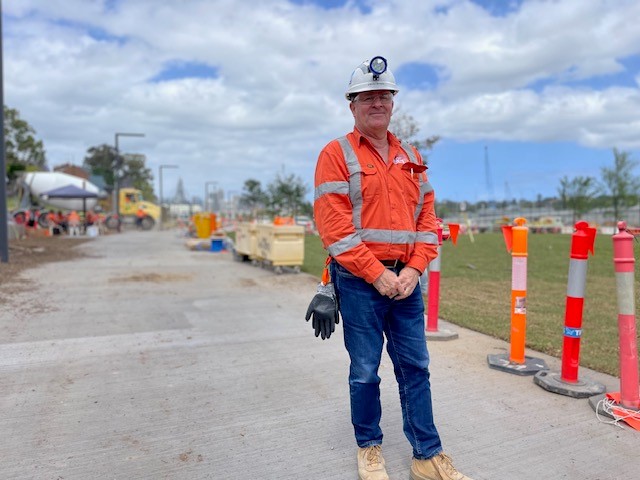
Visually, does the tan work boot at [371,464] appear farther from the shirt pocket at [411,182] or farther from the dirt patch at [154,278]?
the dirt patch at [154,278]

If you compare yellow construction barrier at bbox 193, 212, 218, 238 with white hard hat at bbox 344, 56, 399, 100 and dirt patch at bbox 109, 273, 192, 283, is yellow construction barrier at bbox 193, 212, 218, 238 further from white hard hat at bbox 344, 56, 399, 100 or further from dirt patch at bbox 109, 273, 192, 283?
white hard hat at bbox 344, 56, 399, 100

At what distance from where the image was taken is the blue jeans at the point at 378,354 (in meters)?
2.64

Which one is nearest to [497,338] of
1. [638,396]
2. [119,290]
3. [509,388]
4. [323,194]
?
Answer: [509,388]

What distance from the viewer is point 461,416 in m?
3.53

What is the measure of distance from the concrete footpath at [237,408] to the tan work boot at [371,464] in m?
0.10

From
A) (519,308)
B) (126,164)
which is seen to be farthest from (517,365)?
(126,164)

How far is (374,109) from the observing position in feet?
8.82

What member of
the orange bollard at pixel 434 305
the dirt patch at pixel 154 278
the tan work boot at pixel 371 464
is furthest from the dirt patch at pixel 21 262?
the tan work boot at pixel 371 464

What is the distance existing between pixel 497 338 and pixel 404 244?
3538 mm

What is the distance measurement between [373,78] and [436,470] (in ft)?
6.81

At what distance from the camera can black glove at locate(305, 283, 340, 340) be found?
8.71ft

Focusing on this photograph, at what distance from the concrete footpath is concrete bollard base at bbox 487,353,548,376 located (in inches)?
3.8

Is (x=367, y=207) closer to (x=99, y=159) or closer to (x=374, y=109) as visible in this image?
(x=374, y=109)

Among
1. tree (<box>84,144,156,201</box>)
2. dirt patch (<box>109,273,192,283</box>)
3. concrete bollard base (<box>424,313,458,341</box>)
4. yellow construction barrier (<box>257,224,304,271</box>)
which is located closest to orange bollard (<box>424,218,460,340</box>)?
concrete bollard base (<box>424,313,458,341</box>)
